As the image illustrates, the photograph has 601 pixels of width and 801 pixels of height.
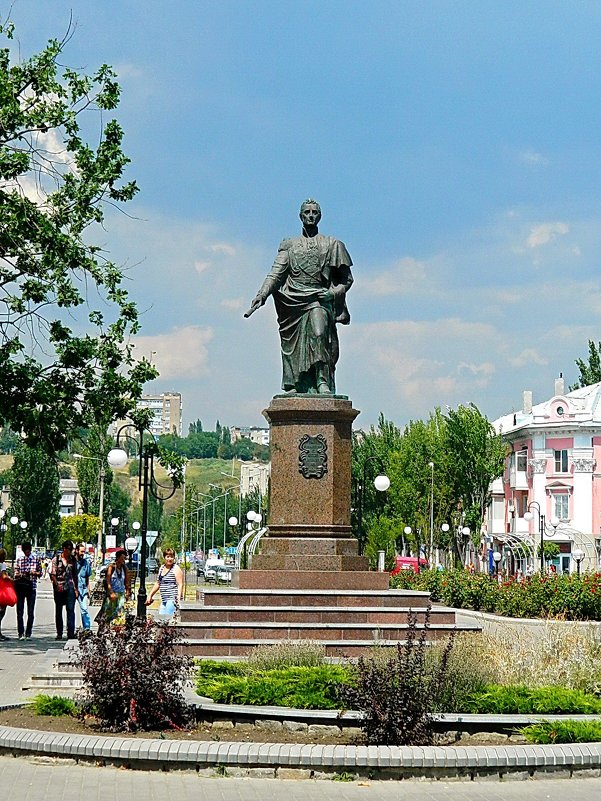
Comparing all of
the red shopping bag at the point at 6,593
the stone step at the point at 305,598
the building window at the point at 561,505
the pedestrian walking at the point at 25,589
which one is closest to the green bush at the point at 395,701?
the stone step at the point at 305,598

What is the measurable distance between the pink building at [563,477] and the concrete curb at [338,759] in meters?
62.8

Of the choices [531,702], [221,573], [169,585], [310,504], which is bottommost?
[221,573]

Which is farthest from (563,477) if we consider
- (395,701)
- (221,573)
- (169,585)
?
(395,701)

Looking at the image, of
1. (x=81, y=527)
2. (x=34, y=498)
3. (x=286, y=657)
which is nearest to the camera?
(x=286, y=657)

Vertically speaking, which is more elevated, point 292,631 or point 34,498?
point 34,498

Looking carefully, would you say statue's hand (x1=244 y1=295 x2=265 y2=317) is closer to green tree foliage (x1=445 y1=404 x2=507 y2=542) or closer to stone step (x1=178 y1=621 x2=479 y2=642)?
stone step (x1=178 y1=621 x2=479 y2=642)

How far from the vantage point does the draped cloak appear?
20016 mm

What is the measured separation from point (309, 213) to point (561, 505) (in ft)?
189

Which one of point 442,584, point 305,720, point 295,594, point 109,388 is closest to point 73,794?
point 305,720

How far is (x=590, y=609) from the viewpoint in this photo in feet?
98.1

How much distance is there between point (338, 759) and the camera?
30.5ft

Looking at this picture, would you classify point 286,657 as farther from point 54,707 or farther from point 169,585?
point 169,585

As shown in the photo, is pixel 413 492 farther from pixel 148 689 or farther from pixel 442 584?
pixel 148 689

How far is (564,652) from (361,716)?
3.35 m
